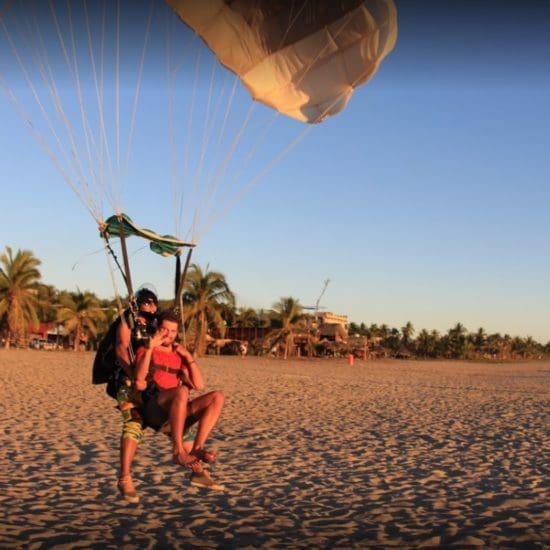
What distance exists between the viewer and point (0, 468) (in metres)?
7.46

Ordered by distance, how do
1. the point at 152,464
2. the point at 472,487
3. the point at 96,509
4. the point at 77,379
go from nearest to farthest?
the point at 96,509, the point at 472,487, the point at 152,464, the point at 77,379

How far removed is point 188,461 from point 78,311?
48.1 m

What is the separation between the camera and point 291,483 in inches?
282

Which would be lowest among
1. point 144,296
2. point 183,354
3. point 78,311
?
point 183,354

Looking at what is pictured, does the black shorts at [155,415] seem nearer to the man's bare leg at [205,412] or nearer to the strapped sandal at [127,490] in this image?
the man's bare leg at [205,412]

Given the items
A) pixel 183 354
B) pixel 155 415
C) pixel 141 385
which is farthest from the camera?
pixel 183 354

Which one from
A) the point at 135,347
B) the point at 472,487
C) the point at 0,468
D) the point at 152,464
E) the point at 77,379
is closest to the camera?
the point at 135,347

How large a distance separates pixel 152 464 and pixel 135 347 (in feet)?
10.1

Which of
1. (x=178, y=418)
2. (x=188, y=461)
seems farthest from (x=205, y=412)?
(x=188, y=461)

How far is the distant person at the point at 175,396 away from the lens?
5285 millimetres

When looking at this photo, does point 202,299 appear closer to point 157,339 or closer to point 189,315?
point 189,315

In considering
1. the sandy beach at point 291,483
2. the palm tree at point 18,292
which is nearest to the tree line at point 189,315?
the palm tree at point 18,292

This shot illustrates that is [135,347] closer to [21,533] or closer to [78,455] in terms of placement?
[21,533]

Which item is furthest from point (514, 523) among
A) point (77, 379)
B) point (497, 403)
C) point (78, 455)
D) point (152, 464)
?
point (77, 379)
